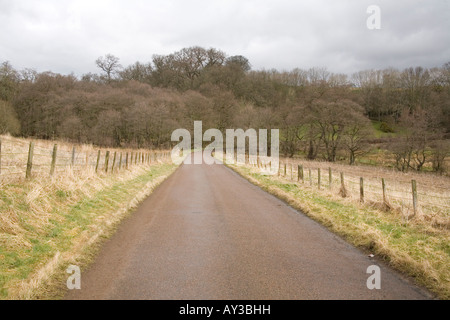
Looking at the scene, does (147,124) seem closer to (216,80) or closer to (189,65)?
(216,80)

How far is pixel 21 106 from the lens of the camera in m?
57.3

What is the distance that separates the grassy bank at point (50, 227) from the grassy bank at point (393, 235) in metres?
5.80

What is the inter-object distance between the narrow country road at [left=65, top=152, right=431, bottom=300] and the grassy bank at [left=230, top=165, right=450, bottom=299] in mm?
326

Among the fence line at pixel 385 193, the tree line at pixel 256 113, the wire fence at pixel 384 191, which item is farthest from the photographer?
the tree line at pixel 256 113

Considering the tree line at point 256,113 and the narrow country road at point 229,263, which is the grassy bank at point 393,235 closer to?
the narrow country road at point 229,263

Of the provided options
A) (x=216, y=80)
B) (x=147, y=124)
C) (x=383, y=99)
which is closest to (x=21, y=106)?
(x=147, y=124)

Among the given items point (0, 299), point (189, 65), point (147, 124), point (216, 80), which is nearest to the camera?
point (0, 299)

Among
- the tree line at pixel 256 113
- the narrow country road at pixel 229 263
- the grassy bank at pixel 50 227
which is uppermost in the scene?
the tree line at pixel 256 113

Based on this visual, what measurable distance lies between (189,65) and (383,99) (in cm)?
5360

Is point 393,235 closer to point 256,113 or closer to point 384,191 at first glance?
point 384,191

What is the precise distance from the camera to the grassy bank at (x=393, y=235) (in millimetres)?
5724

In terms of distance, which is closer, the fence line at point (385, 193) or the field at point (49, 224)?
the field at point (49, 224)

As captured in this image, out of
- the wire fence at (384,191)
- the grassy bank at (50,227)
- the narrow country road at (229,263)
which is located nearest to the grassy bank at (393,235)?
the narrow country road at (229,263)

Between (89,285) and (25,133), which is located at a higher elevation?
(25,133)
